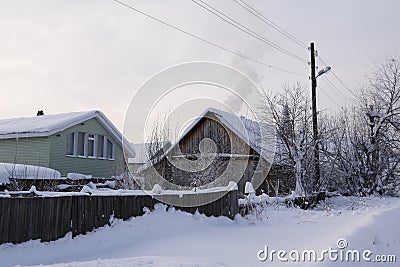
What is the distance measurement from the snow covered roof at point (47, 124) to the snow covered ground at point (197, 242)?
1179cm

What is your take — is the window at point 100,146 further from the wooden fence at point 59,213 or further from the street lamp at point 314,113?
the wooden fence at point 59,213

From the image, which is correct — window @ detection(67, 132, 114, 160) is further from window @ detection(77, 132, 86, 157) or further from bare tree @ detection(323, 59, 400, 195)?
bare tree @ detection(323, 59, 400, 195)

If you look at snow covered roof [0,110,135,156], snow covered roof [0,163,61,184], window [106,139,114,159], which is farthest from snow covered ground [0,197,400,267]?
window [106,139,114,159]

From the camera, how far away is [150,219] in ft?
29.6

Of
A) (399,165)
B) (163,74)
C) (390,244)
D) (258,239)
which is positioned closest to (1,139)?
(163,74)

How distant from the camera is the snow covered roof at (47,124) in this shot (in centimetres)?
1955

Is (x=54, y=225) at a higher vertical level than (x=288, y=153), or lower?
lower

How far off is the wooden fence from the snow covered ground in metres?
0.16

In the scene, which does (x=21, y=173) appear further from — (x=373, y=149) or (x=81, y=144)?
(x=373, y=149)

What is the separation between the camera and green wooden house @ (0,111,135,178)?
19.7 meters

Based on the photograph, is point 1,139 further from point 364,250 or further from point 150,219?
point 364,250

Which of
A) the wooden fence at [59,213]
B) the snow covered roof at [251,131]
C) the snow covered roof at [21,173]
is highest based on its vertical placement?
the snow covered roof at [251,131]

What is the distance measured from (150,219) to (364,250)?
4.41m

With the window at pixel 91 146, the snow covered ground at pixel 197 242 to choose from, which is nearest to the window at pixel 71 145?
the window at pixel 91 146
